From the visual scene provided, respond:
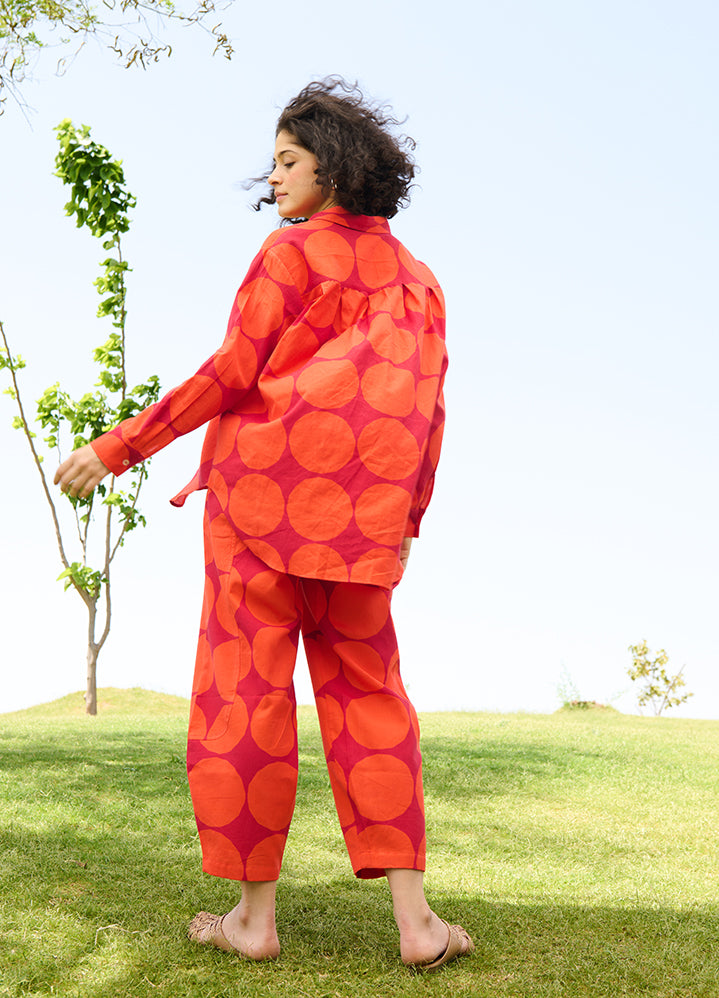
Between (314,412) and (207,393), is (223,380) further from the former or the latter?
(314,412)

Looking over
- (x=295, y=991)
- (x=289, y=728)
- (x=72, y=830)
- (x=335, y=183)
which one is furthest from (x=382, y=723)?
(x=72, y=830)

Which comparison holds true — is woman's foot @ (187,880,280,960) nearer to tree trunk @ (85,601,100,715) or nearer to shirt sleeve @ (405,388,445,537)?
shirt sleeve @ (405,388,445,537)

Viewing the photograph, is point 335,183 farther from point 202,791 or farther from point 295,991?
point 295,991

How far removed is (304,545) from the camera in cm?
197

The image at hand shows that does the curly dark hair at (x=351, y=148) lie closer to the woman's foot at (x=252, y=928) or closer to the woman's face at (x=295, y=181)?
the woman's face at (x=295, y=181)

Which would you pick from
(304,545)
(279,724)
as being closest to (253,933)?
(279,724)

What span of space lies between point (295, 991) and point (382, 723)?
0.56 metres

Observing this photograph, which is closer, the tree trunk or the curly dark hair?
the curly dark hair

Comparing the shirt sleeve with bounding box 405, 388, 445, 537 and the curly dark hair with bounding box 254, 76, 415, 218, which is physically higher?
the curly dark hair with bounding box 254, 76, 415, 218

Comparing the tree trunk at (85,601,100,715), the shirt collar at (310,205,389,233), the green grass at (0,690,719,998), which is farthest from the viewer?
the tree trunk at (85,601,100,715)

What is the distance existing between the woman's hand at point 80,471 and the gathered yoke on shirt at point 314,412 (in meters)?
0.02

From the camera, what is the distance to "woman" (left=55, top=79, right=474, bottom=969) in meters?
1.98

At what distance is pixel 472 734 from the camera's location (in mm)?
6141

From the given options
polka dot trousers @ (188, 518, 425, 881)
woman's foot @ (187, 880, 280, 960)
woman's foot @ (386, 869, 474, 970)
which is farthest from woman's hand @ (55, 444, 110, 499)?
woman's foot @ (386, 869, 474, 970)
